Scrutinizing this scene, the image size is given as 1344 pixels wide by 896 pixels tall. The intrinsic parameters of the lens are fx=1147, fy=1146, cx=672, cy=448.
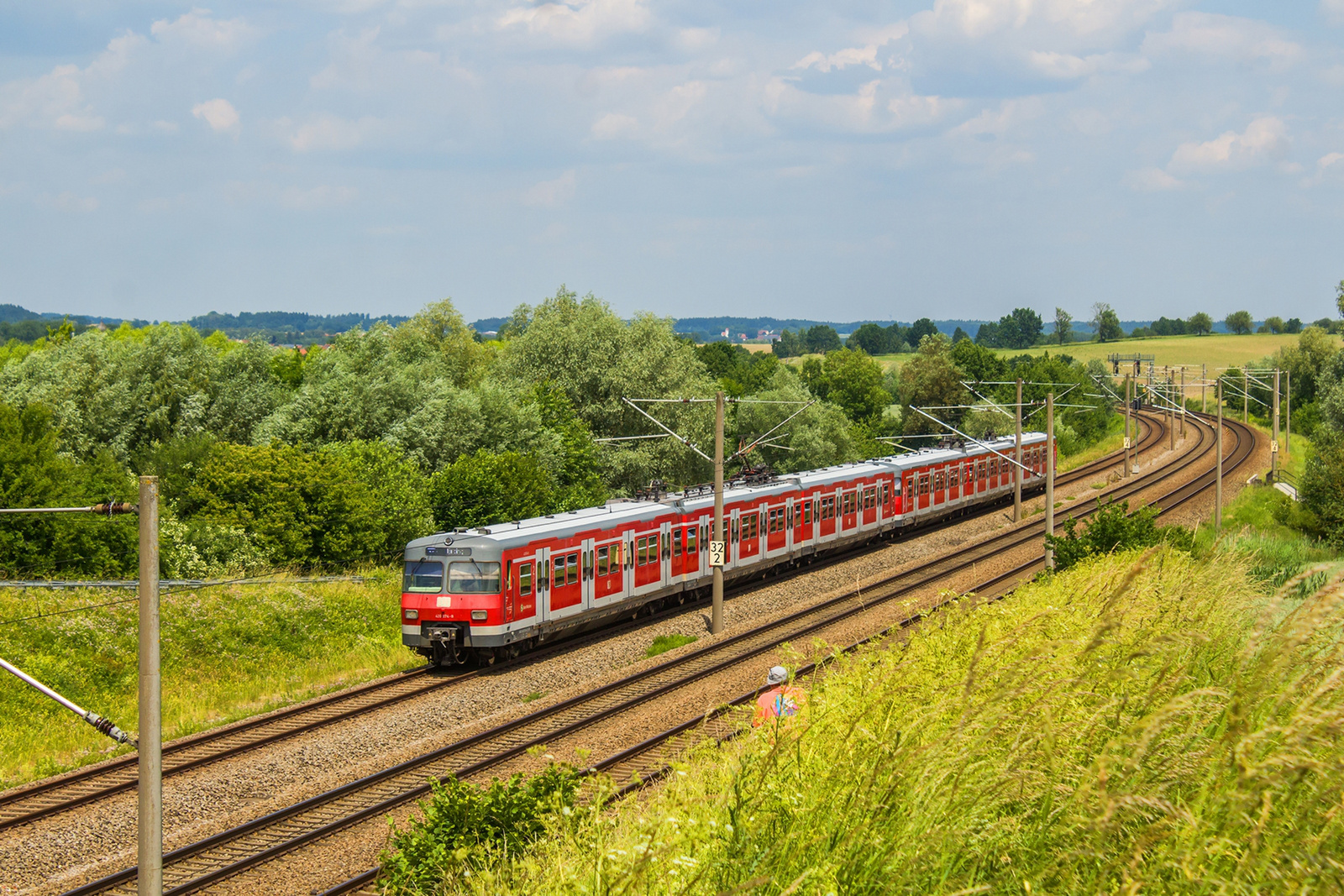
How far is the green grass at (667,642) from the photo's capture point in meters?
25.6

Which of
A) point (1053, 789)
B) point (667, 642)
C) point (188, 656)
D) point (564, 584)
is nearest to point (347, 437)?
point (188, 656)

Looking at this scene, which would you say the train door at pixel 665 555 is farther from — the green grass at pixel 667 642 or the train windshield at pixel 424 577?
the train windshield at pixel 424 577

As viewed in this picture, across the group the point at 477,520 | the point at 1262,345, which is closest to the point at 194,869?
the point at 477,520

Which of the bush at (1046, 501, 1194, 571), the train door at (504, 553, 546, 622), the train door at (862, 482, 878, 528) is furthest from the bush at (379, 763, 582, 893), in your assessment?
the train door at (862, 482, 878, 528)

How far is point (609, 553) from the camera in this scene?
26500 mm

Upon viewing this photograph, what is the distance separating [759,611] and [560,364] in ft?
103

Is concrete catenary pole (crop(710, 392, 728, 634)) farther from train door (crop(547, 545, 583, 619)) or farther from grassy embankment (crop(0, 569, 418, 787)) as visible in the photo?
grassy embankment (crop(0, 569, 418, 787))

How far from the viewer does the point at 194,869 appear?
43.2 feet

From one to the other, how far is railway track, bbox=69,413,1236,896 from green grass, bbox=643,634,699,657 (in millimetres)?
906

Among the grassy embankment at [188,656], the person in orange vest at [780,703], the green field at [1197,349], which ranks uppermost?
the green field at [1197,349]

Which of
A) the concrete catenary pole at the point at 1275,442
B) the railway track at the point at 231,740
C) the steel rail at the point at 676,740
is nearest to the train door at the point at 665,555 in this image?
the railway track at the point at 231,740

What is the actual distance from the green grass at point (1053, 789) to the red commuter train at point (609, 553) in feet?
52.2

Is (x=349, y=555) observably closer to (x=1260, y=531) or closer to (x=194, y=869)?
(x=194, y=869)

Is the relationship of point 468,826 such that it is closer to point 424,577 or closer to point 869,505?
point 424,577
